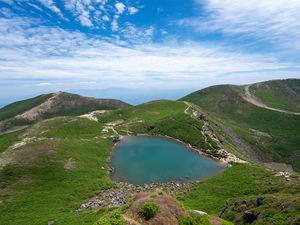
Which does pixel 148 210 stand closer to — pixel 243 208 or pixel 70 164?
pixel 243 208

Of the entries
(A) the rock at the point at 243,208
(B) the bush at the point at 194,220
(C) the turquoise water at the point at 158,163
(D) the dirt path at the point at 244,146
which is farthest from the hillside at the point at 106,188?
(D) the dirt path at the point at 244,146

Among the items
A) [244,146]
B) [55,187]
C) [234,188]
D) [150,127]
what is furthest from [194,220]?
[244,146]

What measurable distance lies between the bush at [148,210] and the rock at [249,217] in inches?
620

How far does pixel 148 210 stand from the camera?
81.1 feet

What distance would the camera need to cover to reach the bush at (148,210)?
2466 centimetres

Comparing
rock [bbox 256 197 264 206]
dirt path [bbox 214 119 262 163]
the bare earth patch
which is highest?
rock [bbox 256 197 264 206]

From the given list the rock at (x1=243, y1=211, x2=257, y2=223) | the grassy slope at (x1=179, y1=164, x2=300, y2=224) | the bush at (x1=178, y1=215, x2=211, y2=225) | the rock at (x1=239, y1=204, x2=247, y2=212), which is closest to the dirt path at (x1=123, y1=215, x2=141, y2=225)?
the bush at (x1=178, y1=215, x2=211, y2=225)

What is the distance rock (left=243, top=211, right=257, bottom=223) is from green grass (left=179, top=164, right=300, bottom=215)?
46.1 ft

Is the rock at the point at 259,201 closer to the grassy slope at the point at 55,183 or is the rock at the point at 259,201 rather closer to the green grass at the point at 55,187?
the green grass at the point at 55,187

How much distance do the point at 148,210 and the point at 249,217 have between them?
16.8 metres

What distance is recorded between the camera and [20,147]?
88750 mm

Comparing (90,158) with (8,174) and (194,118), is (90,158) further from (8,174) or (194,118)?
(194,118)

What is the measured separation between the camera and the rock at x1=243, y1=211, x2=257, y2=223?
33841 millimetres

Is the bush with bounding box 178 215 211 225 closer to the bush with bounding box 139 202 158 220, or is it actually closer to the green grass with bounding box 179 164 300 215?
the bush with bounding box 139 202 158 220
